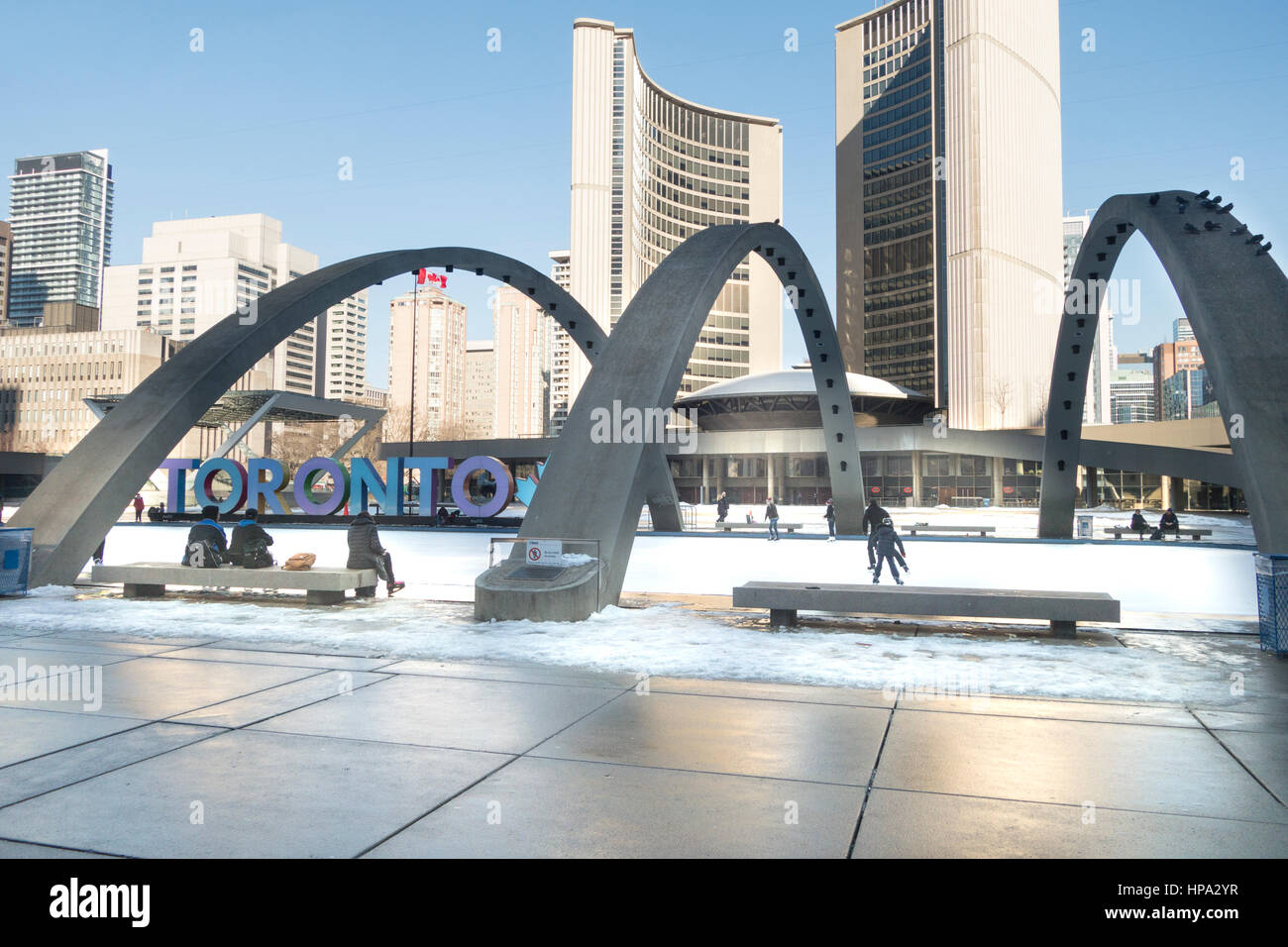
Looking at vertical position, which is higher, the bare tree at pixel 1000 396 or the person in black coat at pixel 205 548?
the bare tree at pixel 1000 396

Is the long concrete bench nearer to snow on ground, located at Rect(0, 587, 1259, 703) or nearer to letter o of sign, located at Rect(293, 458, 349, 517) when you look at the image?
snow on ground, located at Rect(0, 587, 1259, 703)

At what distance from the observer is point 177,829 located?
4.14 meters

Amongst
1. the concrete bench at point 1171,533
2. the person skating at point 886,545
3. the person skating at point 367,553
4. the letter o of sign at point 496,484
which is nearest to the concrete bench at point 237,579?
the person skating at point 367,553

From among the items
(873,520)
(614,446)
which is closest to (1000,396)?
(873,520)

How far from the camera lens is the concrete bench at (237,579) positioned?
1230 centimetres

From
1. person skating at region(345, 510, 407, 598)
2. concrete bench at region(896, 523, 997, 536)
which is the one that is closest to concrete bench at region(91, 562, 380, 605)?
person skating at region(345, 510, 407, 598)

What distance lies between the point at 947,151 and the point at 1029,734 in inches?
4436

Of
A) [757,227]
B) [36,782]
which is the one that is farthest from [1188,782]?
[757,227]

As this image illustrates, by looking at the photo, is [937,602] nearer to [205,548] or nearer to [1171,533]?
[205,548]

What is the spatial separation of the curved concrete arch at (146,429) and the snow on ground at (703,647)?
202cm

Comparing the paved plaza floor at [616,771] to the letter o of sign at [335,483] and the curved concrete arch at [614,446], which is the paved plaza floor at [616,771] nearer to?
the curved concrete arch at [614,446]

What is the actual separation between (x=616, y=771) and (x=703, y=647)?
4.33m
